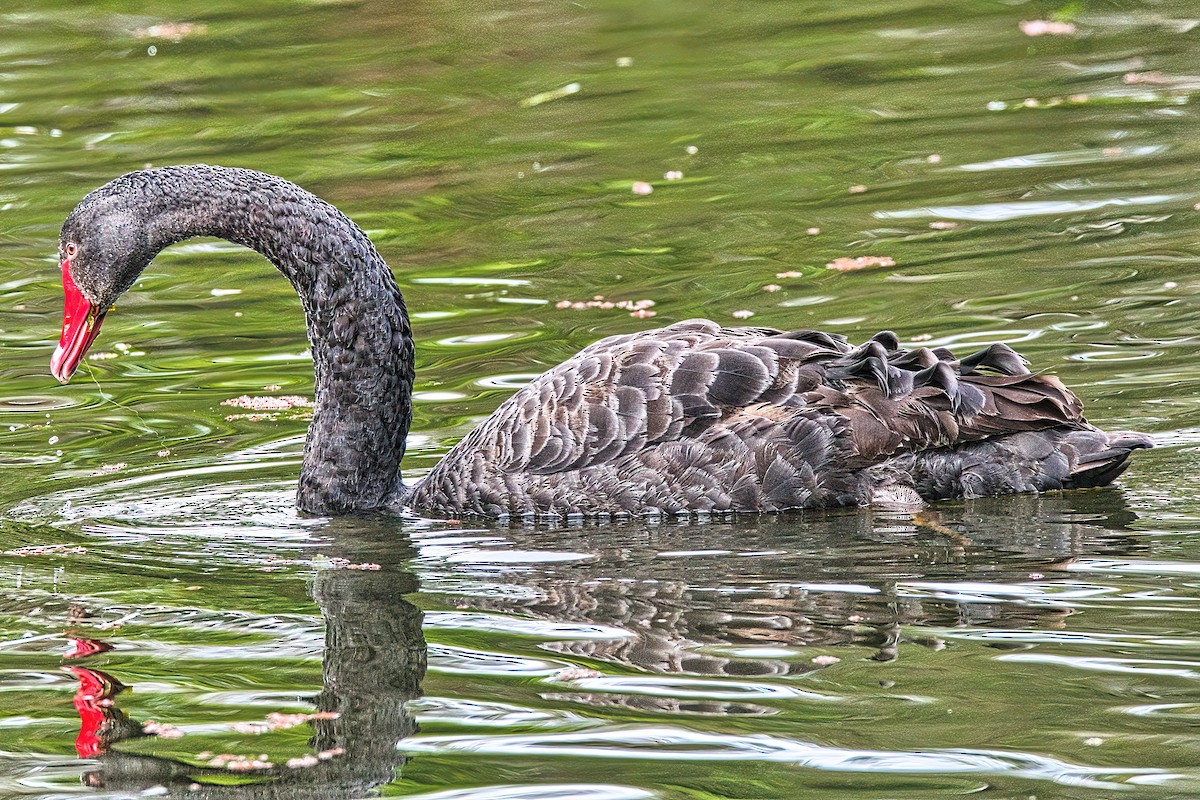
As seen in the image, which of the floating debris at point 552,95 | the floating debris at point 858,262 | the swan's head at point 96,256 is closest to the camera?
the swan's head at point 96,256

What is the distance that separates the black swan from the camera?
25.0 ft

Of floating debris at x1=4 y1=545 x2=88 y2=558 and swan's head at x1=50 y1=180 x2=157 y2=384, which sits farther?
Result: swan's head at x1=50 y1=180 x2=157 y2=384

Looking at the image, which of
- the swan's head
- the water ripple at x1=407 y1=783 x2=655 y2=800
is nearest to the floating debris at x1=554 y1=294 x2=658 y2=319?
the swan's head

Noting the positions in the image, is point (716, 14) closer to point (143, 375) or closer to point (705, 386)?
point (143, 375)

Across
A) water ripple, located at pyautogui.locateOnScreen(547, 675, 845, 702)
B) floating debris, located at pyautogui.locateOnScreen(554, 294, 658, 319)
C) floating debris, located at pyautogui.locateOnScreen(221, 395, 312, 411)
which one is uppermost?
floating debris, located at pyautogui.locateOnScreen(554, 294, 658, 319)

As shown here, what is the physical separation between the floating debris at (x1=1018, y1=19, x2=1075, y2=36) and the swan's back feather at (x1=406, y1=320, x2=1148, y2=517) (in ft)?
31.2

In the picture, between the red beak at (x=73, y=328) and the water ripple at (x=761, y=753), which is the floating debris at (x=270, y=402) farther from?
the water ripple at (x=761, y=753)

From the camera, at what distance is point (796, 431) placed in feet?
25.1

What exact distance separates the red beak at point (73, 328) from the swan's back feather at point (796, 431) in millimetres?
1997

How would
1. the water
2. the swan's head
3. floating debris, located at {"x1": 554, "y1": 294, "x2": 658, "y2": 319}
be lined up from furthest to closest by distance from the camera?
1. floating debris, located at {"x1": 554, "y1": 294, "x2": 658, "y2": 319}
2. the swan's head
3. the water

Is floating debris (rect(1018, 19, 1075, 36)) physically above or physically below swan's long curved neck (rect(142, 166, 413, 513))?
above

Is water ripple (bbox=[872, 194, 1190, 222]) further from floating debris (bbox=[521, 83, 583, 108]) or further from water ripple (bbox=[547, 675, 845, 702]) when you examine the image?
water ripple (bbox=[547, 675, 845, 702])

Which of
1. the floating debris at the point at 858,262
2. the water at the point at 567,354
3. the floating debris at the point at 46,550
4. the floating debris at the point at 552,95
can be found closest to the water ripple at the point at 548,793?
the water at the point at 567,354

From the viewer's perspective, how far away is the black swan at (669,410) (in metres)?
7.61
